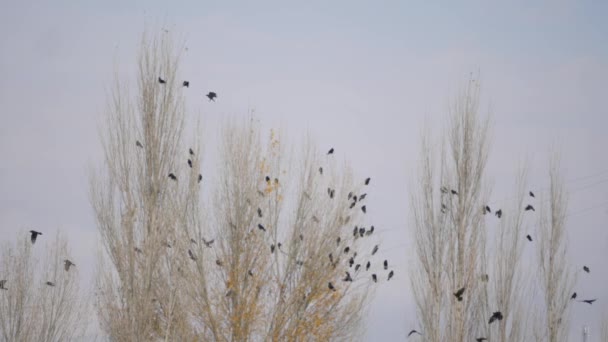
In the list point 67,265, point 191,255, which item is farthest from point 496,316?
point 67,265

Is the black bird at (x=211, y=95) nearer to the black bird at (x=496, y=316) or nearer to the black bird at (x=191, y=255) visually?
the black bird at (x=191, y=255)

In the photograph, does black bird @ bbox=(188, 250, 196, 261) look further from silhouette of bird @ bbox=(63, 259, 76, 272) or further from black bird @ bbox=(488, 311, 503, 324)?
black bird @ bbox=(488, 311, 503, 324)

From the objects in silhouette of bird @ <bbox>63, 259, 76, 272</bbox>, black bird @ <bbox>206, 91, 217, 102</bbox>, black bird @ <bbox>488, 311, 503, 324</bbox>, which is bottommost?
black bird @ <bbox>488, 311, 503, 324</bbox>

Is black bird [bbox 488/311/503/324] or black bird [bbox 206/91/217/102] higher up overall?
black bird [bbox 206/91/217/102]

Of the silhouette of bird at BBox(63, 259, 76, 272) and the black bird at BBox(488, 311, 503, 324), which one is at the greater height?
the silhouette of bird at BBox(63, 259, 76, 272)

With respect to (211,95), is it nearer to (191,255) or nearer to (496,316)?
(191,255)

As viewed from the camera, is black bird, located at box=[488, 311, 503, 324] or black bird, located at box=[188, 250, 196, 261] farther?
black bird, located at box=[188, 250, 196, 261]

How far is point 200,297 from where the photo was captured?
1548 centimetres

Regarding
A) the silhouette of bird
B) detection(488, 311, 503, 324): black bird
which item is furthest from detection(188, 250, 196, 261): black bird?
detection(488, 311, 503, 324): black bird

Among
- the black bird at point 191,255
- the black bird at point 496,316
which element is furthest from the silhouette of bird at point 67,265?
the black bird at point 496,316

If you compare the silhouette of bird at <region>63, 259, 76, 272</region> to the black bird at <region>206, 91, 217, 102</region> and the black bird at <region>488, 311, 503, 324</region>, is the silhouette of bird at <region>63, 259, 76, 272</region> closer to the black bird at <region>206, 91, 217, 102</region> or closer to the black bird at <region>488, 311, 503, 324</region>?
the black bird at <region>206, 91, 217, 102</region>

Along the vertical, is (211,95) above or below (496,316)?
above

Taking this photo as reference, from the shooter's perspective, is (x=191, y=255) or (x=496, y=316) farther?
(x=191, y=255)

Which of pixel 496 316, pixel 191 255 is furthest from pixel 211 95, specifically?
pixel 496 316
